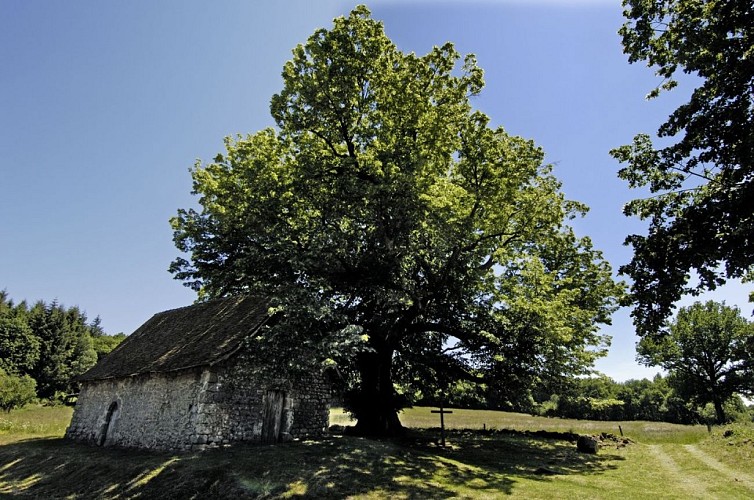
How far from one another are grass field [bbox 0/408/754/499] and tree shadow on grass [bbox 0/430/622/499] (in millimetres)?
42

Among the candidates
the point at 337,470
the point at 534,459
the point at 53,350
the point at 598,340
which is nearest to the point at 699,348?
the point at 598,340

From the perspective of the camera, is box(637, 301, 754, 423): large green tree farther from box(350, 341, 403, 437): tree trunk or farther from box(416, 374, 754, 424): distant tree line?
box(350, 341, 403, 437): tree trunk

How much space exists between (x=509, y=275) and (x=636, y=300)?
7.68 metres

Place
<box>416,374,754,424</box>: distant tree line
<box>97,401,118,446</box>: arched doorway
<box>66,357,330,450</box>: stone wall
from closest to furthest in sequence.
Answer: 1. <box>66,357,330,450</box>: stone wall
2. <box>97,401,118,446</box>: arched doorway
3. <box>416,374,754,424</box>: distant tree line

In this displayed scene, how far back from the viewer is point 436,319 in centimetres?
2216

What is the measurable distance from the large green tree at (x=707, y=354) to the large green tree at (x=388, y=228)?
1321 inches

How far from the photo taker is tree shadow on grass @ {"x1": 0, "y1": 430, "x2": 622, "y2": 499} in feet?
40.8

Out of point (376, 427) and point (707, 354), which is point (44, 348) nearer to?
point (376, 427)

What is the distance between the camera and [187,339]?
70.9 feet

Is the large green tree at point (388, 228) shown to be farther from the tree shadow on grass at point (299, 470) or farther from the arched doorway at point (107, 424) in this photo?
the arched doorway at point (107, 424)

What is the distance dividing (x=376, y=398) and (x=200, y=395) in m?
8.66

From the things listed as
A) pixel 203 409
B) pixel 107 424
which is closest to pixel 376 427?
pixel 203 409

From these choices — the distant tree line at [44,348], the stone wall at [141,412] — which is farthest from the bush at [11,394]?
the stone wall at [141,412]

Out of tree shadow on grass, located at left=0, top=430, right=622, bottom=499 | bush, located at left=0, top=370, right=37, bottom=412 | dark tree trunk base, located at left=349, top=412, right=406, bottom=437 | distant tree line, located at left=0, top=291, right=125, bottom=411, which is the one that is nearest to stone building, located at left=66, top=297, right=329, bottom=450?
tree shadow on grass, located at left=0, top=430, right=622, bottom=499
